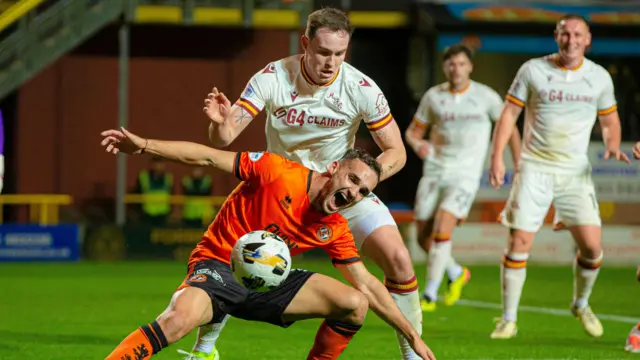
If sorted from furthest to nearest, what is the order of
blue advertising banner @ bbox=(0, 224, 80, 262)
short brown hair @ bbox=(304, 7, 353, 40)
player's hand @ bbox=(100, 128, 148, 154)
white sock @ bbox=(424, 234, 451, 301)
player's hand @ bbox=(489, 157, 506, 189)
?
blue advertising banner @ bbox=(0, 224, 80, 262), white sock @ bbox=(424, 234, 451, 301), player's hand @ bbox=(489, 157, 506, 189), short brown hair @ bbox=(304, 7, 353, 40), player's hand @ bbox=(100, 128, 148, 154)

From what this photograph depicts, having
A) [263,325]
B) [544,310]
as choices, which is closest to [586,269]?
[544,310]

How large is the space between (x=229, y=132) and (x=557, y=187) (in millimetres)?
3631

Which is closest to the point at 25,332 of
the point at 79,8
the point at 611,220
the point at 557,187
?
A: the point at 557,187

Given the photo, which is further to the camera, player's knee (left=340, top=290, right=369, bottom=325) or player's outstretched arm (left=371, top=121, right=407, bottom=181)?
player's outstretched arm (left=371, top=121, right=407, bottom=181)

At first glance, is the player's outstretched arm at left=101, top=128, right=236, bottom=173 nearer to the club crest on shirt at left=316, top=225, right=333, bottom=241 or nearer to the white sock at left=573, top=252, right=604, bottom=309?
the club crest on shirt at left=316, top=225, right=333, bottom=241

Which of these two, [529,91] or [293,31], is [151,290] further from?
[293,31]

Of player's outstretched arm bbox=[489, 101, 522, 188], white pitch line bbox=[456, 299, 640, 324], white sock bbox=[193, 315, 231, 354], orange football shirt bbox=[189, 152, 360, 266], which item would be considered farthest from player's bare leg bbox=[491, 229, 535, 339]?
orange football shirt bbox=[189, 152, 360, 266]

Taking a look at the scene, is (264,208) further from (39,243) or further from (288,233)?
(39,243)

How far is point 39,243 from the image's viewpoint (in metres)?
18.2

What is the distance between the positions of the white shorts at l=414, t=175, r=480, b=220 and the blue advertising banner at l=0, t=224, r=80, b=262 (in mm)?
7659

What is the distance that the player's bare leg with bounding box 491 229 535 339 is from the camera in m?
9.34

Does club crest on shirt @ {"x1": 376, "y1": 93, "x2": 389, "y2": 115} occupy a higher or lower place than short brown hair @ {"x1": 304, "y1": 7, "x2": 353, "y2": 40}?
lower

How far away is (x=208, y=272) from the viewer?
20.4ft

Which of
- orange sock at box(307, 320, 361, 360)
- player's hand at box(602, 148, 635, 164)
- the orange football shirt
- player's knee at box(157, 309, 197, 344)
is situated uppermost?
player's hand at box(602, 148, 635, 164)
